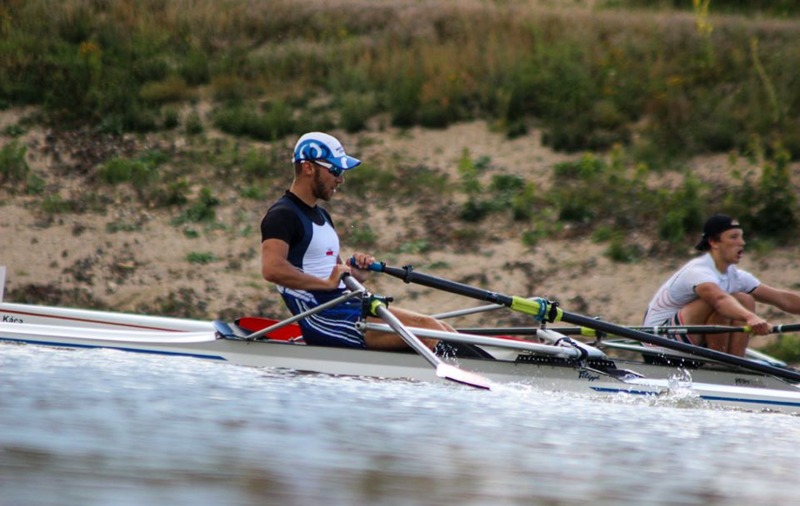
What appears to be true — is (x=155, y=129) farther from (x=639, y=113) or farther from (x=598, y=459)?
(x=598, y=459)

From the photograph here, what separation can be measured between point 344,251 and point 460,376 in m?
8.46

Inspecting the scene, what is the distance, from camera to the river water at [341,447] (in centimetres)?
402

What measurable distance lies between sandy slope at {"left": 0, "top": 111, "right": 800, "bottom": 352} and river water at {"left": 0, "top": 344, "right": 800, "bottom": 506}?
7.51 metres

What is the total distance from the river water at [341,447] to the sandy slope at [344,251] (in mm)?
7506

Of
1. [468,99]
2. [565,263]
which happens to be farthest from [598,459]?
[468,99]

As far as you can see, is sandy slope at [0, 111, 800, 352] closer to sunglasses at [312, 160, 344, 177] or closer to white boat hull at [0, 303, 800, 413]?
white boat hull at [0, 303, 800, 413]

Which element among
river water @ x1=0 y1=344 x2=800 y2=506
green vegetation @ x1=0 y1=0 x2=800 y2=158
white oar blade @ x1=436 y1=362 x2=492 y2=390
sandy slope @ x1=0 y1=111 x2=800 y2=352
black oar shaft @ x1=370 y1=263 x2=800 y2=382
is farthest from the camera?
green vegetation @ x1=0 y1=0 x2=800 y2=158

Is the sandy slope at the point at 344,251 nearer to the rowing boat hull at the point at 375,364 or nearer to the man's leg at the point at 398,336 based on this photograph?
the rowing boat hull at the point at 375,364

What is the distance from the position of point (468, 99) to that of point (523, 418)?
1256 cm

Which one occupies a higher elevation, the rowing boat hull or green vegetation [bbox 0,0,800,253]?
green vegetation [bbox 0,0,800,253]

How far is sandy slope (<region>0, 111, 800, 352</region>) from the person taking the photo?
553 inches

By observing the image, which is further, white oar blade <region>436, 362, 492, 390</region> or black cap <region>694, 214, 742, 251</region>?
black cap <region>694, 214, 742, 251</region>

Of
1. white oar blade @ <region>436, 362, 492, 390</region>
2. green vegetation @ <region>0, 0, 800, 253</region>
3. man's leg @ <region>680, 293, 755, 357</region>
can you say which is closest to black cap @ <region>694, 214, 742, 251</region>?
man's leg @ <region>680, 293, 755, 357</region>

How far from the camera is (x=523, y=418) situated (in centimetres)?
577
